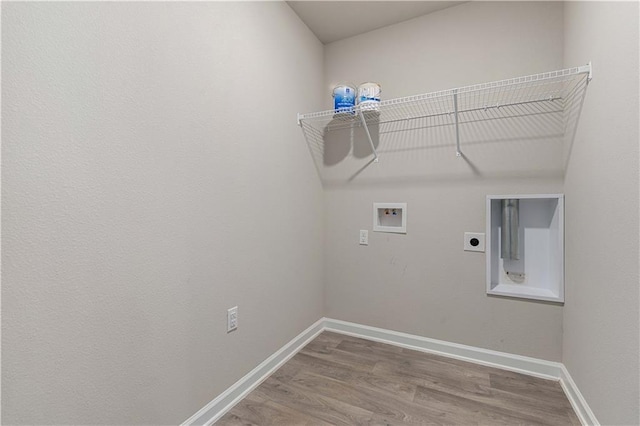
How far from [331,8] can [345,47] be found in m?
0.40

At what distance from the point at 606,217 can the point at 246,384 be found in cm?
193

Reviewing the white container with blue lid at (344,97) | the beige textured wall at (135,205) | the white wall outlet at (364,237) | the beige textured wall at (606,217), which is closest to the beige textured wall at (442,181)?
the white wall outlet at (364,237)

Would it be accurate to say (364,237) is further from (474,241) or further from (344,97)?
(344,97)

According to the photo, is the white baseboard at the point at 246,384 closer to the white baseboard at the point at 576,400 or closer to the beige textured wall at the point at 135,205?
the beige textured wall at the point at 135,205

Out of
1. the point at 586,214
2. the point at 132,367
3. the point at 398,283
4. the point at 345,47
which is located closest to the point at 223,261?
the point at 132,367

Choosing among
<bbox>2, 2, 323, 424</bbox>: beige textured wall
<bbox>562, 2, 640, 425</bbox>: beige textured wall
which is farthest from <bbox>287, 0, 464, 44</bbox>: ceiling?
<bbox>562, 2, 640, 425</bbox>: beige textured wall

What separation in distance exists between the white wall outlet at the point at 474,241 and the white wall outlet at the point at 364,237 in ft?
2.30

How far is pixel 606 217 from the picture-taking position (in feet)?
3.98

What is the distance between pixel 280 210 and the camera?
6.36ft

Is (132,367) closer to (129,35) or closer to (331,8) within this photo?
(129,35)

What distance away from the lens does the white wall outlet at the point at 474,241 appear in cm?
193

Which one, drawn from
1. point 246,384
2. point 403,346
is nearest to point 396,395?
point 403,346

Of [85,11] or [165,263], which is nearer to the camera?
[85,11]

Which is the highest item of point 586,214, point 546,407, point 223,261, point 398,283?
point 586,214
